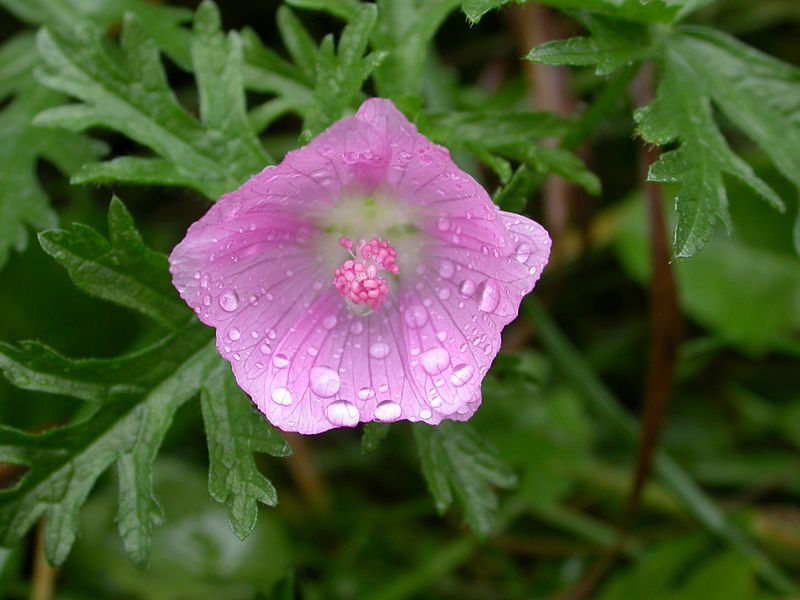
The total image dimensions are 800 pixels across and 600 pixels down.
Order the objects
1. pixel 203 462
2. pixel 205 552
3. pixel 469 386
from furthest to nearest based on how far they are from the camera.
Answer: pixel 203 462, pixel 205 552, pixel 469 386

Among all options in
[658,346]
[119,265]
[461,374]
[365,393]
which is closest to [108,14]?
[119,265]

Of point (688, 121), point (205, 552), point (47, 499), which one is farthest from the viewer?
point (205, 552)

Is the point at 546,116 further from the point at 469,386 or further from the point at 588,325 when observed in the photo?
the point at 588,325

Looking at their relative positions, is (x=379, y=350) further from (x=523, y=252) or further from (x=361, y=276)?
(x=523, y=252)

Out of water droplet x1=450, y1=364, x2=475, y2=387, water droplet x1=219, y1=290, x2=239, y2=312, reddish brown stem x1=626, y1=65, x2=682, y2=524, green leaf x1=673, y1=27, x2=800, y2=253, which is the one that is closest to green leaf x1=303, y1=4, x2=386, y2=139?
water droplet x1=219, y1=290, x2=239, y2=312

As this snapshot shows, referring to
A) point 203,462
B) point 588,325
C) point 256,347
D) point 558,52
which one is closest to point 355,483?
point 203,462

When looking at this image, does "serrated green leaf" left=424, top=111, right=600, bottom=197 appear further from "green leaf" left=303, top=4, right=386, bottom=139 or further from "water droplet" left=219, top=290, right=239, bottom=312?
"water droplet" left=219, top=290, right=239, bottom=312

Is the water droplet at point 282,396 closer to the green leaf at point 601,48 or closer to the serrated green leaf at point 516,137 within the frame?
the serrated green leaf at point 516,137
